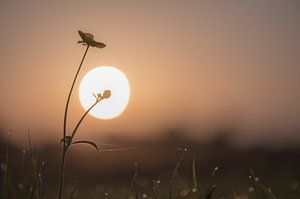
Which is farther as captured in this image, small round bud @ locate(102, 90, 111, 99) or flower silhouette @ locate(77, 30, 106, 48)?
flower silhouette @ locate(77, 30, 106, 48)

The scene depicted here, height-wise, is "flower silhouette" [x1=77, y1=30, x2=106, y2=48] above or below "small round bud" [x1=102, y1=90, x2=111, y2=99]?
above

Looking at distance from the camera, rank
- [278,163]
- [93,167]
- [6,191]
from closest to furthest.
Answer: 1. [6,191]
2. [278,163]
3. [93,167]

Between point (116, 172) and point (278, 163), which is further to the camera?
point (116, 172)

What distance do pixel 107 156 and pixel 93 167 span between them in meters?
2.31

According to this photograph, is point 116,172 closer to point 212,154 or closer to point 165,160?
point 165,160

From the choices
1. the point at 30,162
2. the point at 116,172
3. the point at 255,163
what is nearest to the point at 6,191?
the point at 30,162

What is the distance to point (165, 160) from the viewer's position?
1230 cm

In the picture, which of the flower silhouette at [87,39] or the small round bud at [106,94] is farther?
the flower silhouette at [87,39]

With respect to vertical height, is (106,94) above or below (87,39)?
below

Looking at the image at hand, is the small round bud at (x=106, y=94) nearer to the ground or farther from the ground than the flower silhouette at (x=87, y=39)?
nearer to the ground

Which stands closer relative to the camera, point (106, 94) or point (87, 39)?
point (106, 94)

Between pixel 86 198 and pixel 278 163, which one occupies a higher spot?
pixel 278 163

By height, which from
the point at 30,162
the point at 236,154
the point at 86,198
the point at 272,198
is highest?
the point at 236,154

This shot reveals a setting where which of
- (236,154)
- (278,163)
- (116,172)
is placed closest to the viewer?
(278,163)
